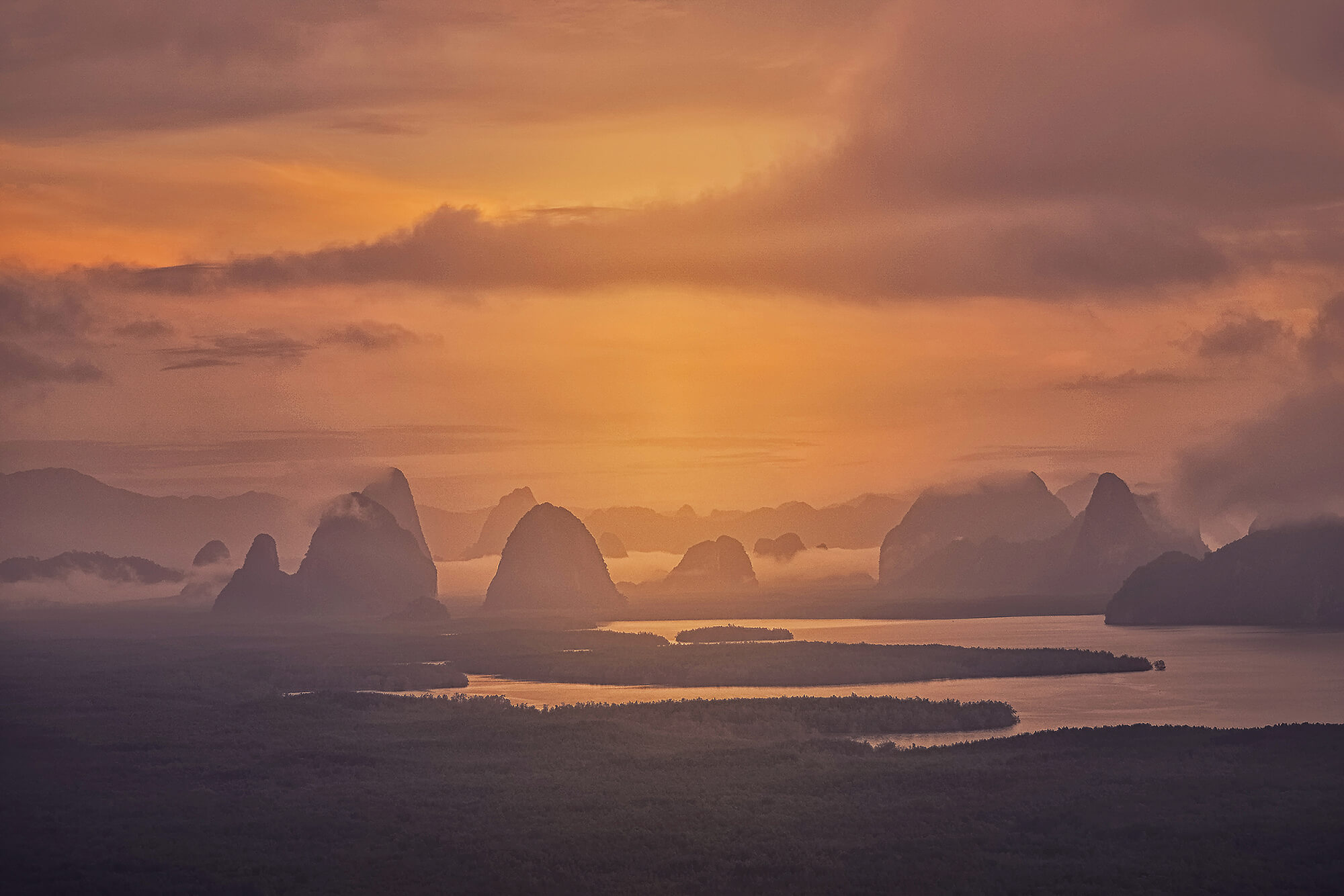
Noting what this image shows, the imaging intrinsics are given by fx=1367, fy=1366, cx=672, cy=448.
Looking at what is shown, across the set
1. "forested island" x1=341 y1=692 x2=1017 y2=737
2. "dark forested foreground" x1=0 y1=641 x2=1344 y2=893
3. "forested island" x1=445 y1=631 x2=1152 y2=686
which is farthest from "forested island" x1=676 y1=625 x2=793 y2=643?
"dark forested foreground" x1=0 y1=641 x2=1344 y2=893

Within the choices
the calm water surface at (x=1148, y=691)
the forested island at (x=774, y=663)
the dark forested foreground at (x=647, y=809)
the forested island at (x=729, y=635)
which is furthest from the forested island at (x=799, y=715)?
the forested island at (x=729, y=635)

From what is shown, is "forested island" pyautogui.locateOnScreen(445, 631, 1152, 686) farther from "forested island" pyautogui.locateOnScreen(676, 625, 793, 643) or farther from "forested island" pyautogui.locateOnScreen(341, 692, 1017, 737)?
"forested island" pyautogui.locateOnScreen(341, 692, 1017, 737)

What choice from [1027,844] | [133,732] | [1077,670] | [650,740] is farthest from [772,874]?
[1077,670]

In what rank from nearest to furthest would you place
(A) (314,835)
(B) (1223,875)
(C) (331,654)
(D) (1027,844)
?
(B) (1223,875) → (D) (1027,844) → (A) (314,835) → (C) (331,654)

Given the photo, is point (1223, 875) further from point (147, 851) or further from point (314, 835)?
point (147, 851)

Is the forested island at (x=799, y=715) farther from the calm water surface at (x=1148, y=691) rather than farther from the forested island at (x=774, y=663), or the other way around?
the forested island at (x=774, y=663)

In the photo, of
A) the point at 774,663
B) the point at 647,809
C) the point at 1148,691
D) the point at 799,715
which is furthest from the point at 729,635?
the point at 647,809
